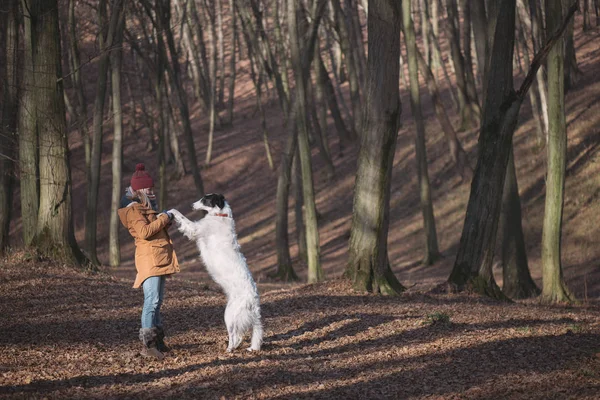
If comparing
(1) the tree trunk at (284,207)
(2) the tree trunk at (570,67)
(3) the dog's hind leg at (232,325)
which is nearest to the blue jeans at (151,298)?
(3) the dog's hind leg at (232,325)

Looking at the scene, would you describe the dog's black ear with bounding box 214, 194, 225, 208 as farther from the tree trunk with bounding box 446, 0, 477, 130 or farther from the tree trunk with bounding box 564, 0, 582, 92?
the tree trunk with bounding box 564, 0, 582, 92

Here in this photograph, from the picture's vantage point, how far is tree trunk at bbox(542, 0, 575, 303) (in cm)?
1588

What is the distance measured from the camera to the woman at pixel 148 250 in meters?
8.85

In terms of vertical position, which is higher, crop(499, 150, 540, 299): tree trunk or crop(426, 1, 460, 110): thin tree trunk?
crop(426, 1, 460, 110): thin tree trunk

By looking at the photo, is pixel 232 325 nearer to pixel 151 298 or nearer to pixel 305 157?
pixel 151 298

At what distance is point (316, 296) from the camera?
13.7m

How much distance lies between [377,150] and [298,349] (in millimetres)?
5329

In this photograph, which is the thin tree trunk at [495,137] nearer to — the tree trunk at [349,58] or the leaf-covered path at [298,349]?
the leaf-covered path at [298,349]

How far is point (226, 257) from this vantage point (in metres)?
8.97

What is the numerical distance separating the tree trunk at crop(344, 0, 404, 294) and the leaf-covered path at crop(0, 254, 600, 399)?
66cm

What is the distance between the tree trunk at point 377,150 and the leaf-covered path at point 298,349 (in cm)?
66

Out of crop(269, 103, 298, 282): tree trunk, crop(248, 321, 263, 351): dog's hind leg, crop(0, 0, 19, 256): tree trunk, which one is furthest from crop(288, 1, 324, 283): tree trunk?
crop(248, 321, 263, 351): dog's hind leg

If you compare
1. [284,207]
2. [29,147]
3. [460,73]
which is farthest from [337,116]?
[29,147]

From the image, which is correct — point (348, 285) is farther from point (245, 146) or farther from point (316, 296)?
point (245, 146)
